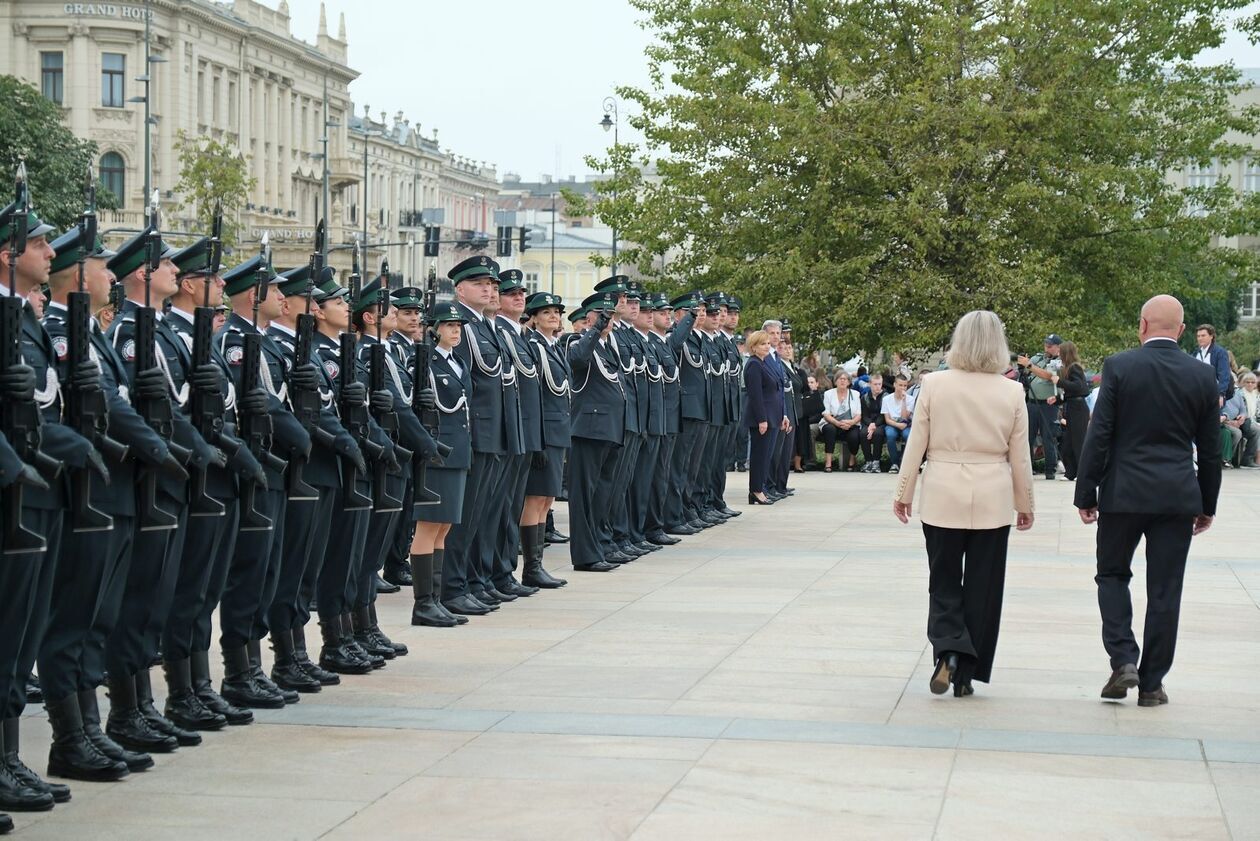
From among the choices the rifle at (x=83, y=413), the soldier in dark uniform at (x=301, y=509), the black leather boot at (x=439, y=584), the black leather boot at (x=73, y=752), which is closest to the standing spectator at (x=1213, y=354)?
the black leather boot at (x=439, y=584)

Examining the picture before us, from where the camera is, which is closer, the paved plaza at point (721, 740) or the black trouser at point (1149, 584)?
the paved plaza at point (721, 740)

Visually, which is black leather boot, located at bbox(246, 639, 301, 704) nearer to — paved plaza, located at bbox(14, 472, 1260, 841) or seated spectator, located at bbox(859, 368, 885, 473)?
paved plaza, located at bbox(14, 472, 1260, 841)

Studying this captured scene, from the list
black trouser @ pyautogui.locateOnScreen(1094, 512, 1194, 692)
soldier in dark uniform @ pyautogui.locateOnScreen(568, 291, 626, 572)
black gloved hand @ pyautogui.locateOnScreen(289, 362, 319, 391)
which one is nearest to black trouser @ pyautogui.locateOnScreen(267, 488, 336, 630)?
black gloved hand @ pyautogui.locateOnScreen(289, 362, 319, 391)

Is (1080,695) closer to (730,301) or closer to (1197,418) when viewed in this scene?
(1197,418)

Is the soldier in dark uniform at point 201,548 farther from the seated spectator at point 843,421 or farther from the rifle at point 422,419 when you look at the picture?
the seated spectator at point 843,421

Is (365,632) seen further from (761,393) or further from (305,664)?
(761,393)

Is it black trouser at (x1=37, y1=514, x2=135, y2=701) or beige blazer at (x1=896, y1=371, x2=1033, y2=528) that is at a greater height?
beige blazer at (x1=896, y1=371, x2=1033, y2=528)

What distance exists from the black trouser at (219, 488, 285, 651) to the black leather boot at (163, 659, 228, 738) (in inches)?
15.7

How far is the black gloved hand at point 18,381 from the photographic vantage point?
642 centimetres

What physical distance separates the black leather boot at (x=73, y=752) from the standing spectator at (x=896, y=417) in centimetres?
2149

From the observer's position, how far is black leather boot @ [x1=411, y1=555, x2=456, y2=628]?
38.3 ft

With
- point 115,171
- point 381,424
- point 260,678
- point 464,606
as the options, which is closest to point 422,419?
point 381,424

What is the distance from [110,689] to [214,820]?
52.1 inches

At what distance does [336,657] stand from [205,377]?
2318 mm
